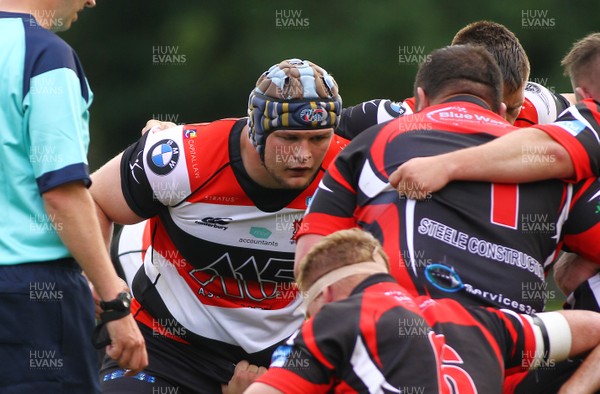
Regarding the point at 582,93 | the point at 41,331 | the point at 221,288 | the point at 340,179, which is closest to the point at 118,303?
the point at 41,331

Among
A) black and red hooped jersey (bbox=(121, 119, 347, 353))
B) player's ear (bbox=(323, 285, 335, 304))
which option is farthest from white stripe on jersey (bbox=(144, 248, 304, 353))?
player's ear (bbox=(323, 285, 335, 304))

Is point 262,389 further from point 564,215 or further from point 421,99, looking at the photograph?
point 421,99

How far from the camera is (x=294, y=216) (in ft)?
16.7

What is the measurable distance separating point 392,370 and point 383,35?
44.2 ft

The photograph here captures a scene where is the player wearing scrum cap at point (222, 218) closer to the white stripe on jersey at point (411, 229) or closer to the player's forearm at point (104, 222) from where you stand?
the player's forearm at point (104, 222)

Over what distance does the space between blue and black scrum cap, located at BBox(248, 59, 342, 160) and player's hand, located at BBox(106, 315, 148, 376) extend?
1101 mm

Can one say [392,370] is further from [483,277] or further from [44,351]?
[44,351]

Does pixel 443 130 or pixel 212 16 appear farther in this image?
pixel 212 16

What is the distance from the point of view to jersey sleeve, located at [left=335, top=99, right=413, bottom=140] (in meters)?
5.51

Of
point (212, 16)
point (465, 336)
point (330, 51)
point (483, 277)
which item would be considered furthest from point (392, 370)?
point (212, 16)

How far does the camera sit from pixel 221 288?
5.25m

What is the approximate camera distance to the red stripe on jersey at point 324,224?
4285 millimetres

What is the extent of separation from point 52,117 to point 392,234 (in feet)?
3.90

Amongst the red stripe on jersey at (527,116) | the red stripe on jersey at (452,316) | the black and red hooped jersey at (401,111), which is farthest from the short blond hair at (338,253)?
the red stripe on jersey at (527,116)
